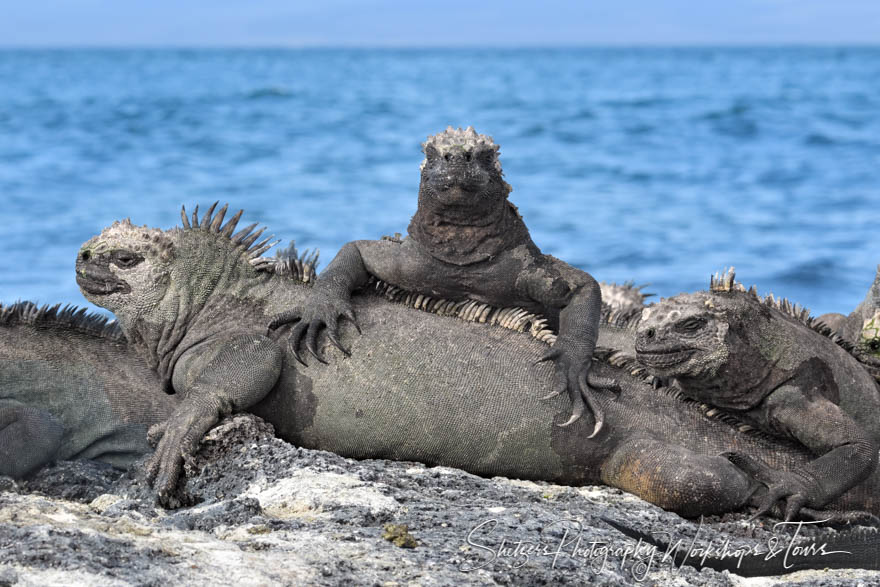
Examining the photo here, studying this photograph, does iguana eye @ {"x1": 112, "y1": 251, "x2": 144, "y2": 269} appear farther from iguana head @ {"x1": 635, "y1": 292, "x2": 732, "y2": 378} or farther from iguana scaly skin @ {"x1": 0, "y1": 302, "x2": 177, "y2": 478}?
iguana head @ {"x1": 635, "y1": 292, "x2": 732, "y2": 378}

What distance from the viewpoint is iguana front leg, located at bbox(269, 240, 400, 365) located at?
4.58m

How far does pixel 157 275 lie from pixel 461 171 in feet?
4.76

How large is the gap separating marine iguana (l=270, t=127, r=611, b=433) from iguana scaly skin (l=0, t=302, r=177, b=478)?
820 millimetres

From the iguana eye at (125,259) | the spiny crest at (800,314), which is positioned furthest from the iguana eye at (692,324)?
the iguana eye at (125,259)

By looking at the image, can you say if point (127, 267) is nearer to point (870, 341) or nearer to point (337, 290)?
point (337, 290)

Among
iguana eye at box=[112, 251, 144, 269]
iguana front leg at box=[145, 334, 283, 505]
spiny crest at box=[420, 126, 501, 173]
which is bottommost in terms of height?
iguana front leg at box=[145, 334, 283, 505]

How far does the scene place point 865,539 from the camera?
3.94 m

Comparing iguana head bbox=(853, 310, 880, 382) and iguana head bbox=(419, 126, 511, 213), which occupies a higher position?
iguana head bbox=(419, 126, 511, 213)

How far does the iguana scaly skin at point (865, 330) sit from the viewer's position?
16.0ft

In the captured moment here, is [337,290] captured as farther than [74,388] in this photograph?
No

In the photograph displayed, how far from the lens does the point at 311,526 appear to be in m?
3.49

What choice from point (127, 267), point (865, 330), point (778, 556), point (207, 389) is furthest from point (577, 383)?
point (127, 267)

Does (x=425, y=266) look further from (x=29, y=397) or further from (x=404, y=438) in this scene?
(x=29, y=397)

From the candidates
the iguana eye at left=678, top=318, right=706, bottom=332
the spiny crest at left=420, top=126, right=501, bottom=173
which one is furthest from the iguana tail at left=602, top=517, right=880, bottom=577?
the spiny crest at left=420, top=126, right=501, bottom=173
